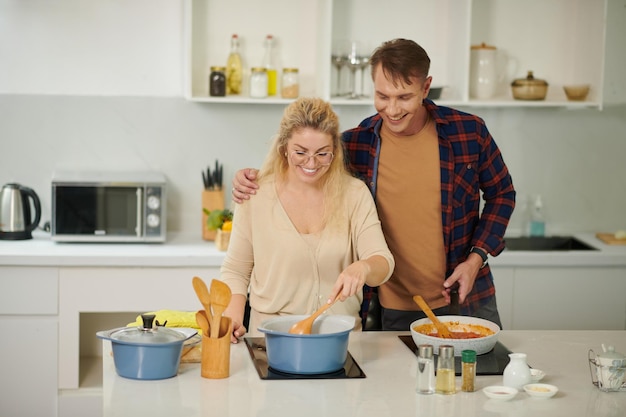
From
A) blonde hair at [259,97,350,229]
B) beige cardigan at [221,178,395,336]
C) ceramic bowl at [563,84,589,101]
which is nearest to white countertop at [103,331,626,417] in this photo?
beige cardigan at [221,178,395,336]

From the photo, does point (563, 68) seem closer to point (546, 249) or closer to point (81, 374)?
point (546, 249)

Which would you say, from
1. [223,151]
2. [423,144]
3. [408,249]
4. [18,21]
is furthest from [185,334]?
[18,21]

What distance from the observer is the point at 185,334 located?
224 centimetres

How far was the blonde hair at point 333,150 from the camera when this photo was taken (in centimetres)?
256

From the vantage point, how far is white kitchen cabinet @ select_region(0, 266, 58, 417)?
148 inches

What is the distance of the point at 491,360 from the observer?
237 centimetres

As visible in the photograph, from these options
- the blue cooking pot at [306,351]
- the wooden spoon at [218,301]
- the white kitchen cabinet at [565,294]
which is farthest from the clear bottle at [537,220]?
the wooden spoon at [218,301]

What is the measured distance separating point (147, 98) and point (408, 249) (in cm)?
199

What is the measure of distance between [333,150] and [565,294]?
6.18ft

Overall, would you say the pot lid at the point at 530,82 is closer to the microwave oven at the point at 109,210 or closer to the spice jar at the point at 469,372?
the microwave oven at the point at 109,210

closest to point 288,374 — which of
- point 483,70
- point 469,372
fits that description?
point 469,372

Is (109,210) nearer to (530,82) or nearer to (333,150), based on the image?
(333,150)

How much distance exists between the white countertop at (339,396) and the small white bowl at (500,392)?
0.01 metres

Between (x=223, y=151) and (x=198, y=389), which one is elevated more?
(x=223, y=151)
